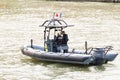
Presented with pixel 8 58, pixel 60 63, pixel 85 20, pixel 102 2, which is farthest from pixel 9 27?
pixel 102 2

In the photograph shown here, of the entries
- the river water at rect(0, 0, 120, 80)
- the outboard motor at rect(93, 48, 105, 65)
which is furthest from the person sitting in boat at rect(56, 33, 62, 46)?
the outboard motor at rect(93, 48, 105, 65)

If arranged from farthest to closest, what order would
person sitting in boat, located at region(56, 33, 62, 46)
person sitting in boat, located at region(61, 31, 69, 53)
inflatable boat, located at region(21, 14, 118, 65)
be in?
person sitting in boat, located at region(56, 33, 62, 46)
person sitting in boat, located at region(61, 31, 69, 53)
inflatable boat, located at region(21, 14, 118, 65)

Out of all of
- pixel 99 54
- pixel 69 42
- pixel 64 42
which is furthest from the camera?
pixel 69 42

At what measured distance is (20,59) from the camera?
2481 centimetres

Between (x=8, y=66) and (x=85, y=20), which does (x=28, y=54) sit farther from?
(x=85, y=20)

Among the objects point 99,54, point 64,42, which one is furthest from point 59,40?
point 99,54

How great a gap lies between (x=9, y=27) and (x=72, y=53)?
18321mm

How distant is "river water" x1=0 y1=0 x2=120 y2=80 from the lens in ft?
69.1

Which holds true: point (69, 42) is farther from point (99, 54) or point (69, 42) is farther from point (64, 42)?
point (99, 54)

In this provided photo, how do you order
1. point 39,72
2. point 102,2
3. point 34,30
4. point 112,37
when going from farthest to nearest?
point 102,2 → point 34,30 → point 112,37 → point 39,72

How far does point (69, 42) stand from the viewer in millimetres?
31125

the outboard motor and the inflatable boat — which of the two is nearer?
→ the inflatable boat

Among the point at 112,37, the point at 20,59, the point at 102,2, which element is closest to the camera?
the point at 20,59

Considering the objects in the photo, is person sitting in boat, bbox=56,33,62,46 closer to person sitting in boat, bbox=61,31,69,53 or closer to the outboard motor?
person sitting in boat, bbox=61,31,69,53
